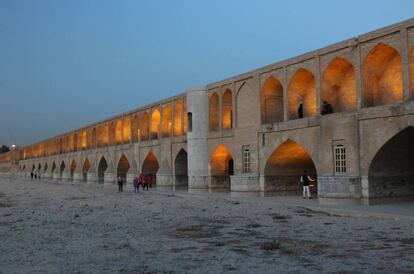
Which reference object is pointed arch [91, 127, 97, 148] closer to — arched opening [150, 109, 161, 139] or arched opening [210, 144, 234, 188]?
arched opening [150, 109, 161, 139]

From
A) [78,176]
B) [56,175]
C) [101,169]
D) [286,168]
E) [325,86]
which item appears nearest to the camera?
[325,86]

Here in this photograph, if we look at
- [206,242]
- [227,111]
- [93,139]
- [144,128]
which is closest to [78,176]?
[93,139]

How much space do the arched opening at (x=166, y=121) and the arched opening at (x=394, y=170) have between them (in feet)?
56.1

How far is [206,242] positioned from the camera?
9.91 metres

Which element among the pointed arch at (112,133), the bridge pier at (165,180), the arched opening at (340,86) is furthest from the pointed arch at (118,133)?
the arched opening at (340,86)

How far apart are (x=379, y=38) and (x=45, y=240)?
39.2 feet

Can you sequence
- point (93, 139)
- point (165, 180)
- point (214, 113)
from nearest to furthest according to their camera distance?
1. point (214, 113)
2. point (165, 180)
3. point (93, 139)

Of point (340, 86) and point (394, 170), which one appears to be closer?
point (394, 170)

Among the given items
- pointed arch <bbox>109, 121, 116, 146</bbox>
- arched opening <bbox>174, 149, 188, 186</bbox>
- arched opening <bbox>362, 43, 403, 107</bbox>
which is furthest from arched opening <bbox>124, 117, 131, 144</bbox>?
arched opening <bbox>362, 43, 403, 107</bbox>

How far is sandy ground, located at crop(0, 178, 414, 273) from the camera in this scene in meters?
7.59

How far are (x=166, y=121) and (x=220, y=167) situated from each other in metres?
7.14

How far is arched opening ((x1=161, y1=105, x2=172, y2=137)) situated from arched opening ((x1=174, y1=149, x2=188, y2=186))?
2669 millimetres

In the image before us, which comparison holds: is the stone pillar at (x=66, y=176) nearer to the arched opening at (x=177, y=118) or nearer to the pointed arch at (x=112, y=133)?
the pointed arch at (x=112, y=133)

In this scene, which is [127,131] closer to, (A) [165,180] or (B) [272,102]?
(A) [165,180]
